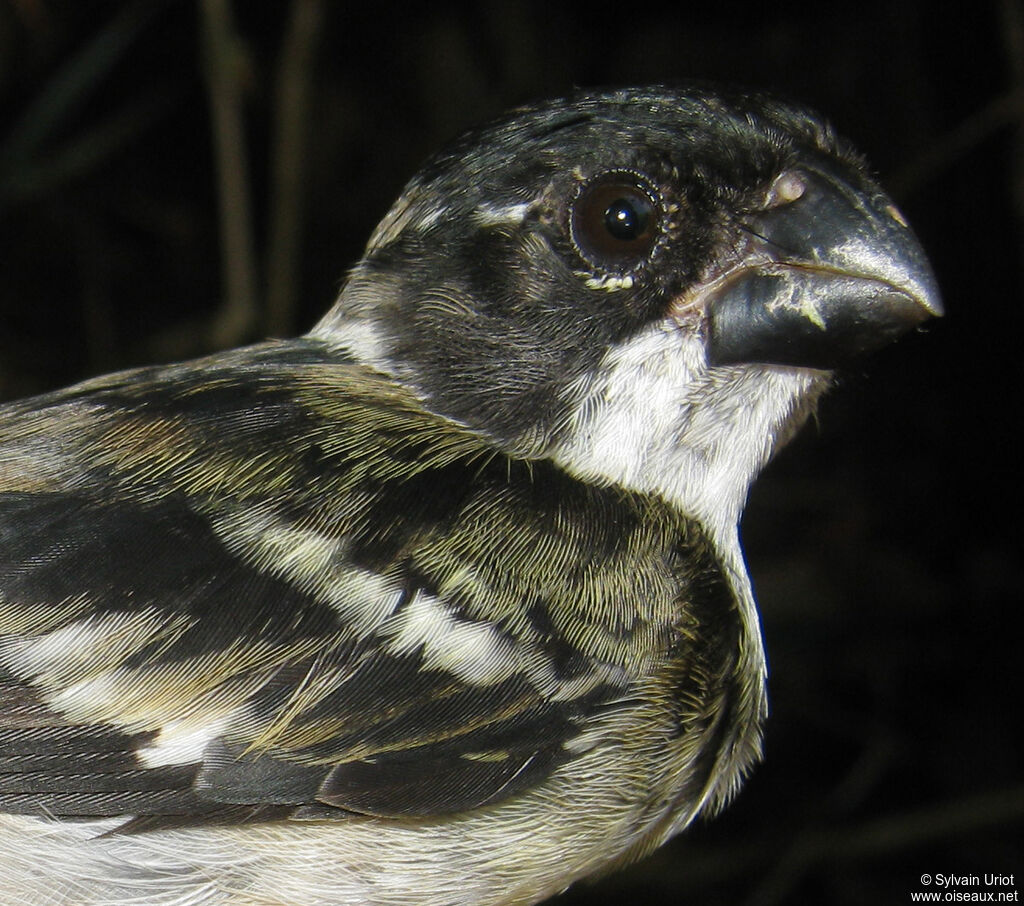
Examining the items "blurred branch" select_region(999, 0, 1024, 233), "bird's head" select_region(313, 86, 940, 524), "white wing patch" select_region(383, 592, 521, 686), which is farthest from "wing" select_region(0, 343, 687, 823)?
"blurred branch" select_region(999, 0, 1024, 233)

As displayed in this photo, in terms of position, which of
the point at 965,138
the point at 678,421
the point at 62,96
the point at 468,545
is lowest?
the point at 468,545

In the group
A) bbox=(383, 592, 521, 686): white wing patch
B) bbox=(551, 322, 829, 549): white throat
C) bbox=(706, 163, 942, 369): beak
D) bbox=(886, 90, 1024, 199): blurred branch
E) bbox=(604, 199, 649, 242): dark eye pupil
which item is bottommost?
bbox=(383, 592, 521, 686): white wing patch

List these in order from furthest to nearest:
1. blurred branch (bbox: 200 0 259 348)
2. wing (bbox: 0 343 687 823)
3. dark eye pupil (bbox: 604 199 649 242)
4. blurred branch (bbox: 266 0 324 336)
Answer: blurred branch (bbox: 266 0 324 336), blurred branch (bbox: 200 0 259 348), dark eye pupil (bbox: 604 199 649 242), wing (bbox: 0 343 687 823)

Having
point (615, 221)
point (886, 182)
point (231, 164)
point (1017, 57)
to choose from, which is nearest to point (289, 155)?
point (231, 164)

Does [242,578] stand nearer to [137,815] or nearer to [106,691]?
[106,691]

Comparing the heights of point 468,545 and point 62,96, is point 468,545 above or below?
below

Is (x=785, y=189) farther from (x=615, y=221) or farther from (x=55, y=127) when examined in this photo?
(x=55, y=127)

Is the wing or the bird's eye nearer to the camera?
the wing

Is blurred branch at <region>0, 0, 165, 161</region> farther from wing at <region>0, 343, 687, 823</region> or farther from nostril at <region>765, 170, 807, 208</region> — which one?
nostril at <region>765, 170, 807, 208</region>
